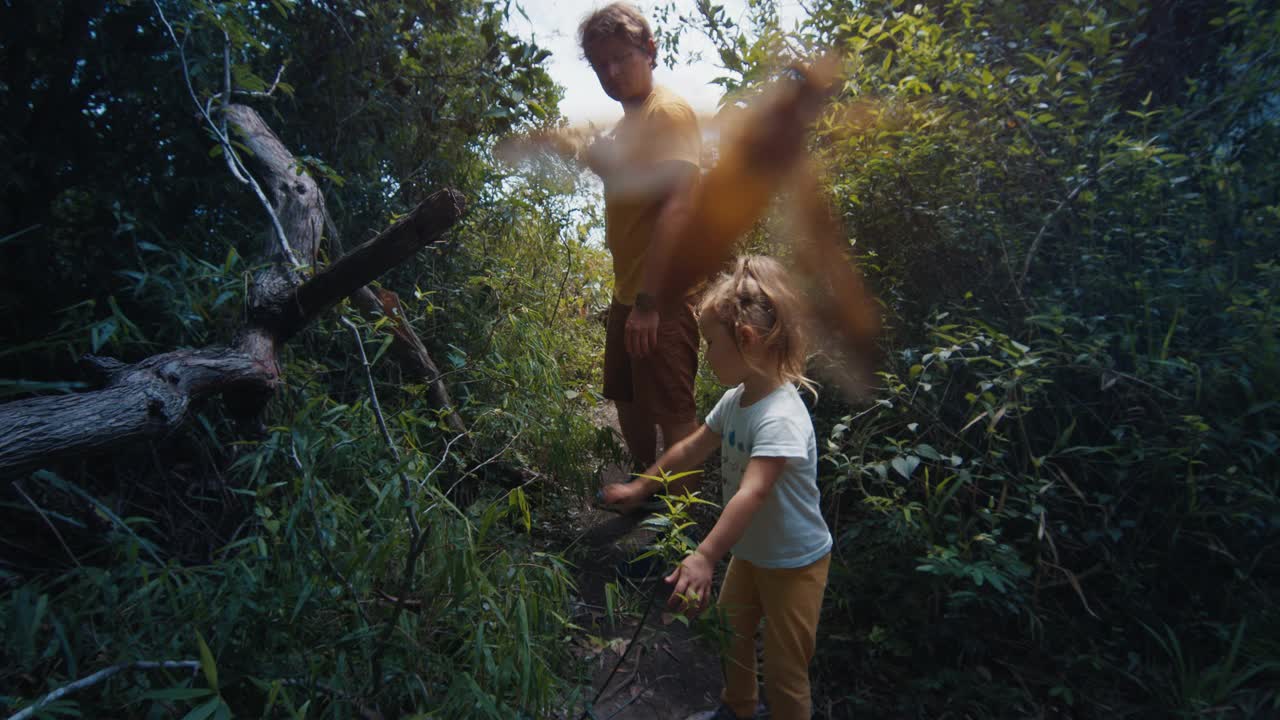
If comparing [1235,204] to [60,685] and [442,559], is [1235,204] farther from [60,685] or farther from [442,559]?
[60,685]

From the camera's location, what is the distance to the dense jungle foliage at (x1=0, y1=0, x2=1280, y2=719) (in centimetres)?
154

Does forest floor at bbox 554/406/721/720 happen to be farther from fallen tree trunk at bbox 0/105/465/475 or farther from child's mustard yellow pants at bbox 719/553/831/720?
fallen tree trunk at bbox 0/105/465/475

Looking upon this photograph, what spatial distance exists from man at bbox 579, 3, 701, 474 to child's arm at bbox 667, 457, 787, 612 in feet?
2.96

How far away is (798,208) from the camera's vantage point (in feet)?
9.01

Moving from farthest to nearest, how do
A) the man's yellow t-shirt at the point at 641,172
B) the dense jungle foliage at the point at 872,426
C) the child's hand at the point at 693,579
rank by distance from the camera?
the man's yellow t-shirt at the point at 641,172
the dense jungle foliage at the point at 872,426
the child's hand at the point at 693,579

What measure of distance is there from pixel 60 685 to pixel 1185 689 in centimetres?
253

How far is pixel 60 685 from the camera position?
133cm

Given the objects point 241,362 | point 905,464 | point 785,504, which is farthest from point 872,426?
point 241,362

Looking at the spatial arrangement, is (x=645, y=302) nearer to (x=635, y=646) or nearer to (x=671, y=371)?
(x=671, y=371)

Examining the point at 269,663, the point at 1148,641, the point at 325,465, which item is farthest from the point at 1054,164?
the point at 269,663

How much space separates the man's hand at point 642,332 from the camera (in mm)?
2281

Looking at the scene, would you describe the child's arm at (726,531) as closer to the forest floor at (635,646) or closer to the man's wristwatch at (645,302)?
the forest floor at (635,646)

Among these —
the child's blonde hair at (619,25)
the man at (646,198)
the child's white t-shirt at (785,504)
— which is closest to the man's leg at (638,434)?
the man at (646,198)

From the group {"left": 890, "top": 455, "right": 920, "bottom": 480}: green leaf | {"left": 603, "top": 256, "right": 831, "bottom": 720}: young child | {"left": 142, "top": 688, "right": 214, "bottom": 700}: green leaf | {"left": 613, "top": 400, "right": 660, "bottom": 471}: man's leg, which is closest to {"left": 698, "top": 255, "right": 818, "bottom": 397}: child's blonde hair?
{"left": 603, "top": 256, "right": 831, "bottom": 720}: young child
